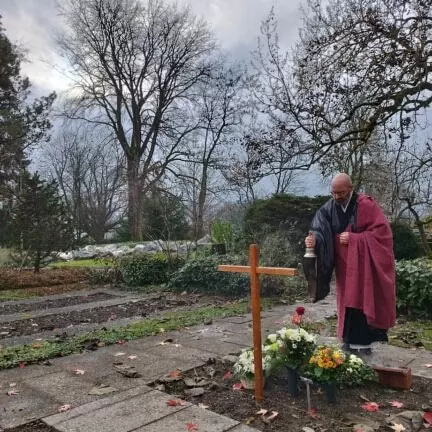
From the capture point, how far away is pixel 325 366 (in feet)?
11.1

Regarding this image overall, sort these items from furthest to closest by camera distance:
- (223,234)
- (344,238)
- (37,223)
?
(223,234) → (37,223) → (344,238)

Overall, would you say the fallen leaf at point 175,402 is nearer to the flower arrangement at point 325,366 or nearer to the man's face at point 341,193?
the flower arrangement at point 325,366

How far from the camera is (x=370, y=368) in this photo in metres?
3.80

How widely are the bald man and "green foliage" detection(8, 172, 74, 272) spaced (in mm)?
10879

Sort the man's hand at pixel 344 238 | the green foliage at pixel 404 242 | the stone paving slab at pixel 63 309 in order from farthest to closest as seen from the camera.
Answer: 1. the green foliage at pixel 404 242
2. the stone paving slab at pixel 63 309
3. the man's hand at pixel 344 238

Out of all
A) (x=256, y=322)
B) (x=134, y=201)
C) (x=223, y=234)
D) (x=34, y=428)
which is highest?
(x=134, y=201)

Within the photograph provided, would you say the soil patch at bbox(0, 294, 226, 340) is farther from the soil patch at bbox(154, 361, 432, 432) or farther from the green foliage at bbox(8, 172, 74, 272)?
the green foliage at bbox(8, 172, 74, 272)

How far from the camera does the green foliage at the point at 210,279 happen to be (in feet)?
32.3

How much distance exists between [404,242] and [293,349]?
10175 mm

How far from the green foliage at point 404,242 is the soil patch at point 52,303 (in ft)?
25.0

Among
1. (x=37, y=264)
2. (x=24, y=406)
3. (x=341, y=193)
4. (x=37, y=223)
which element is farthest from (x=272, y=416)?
(x=37, y=264)

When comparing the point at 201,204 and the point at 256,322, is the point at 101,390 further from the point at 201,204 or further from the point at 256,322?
the point at 201,204

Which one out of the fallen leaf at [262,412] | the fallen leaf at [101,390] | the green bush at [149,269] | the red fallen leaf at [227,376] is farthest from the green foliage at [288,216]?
the fallen leaf at [262,412]

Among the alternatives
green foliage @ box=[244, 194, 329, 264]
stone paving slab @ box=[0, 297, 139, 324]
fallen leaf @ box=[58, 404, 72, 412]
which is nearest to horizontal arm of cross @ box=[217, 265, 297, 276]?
fallen leaf @ box=[58, 404, 72, 412]
